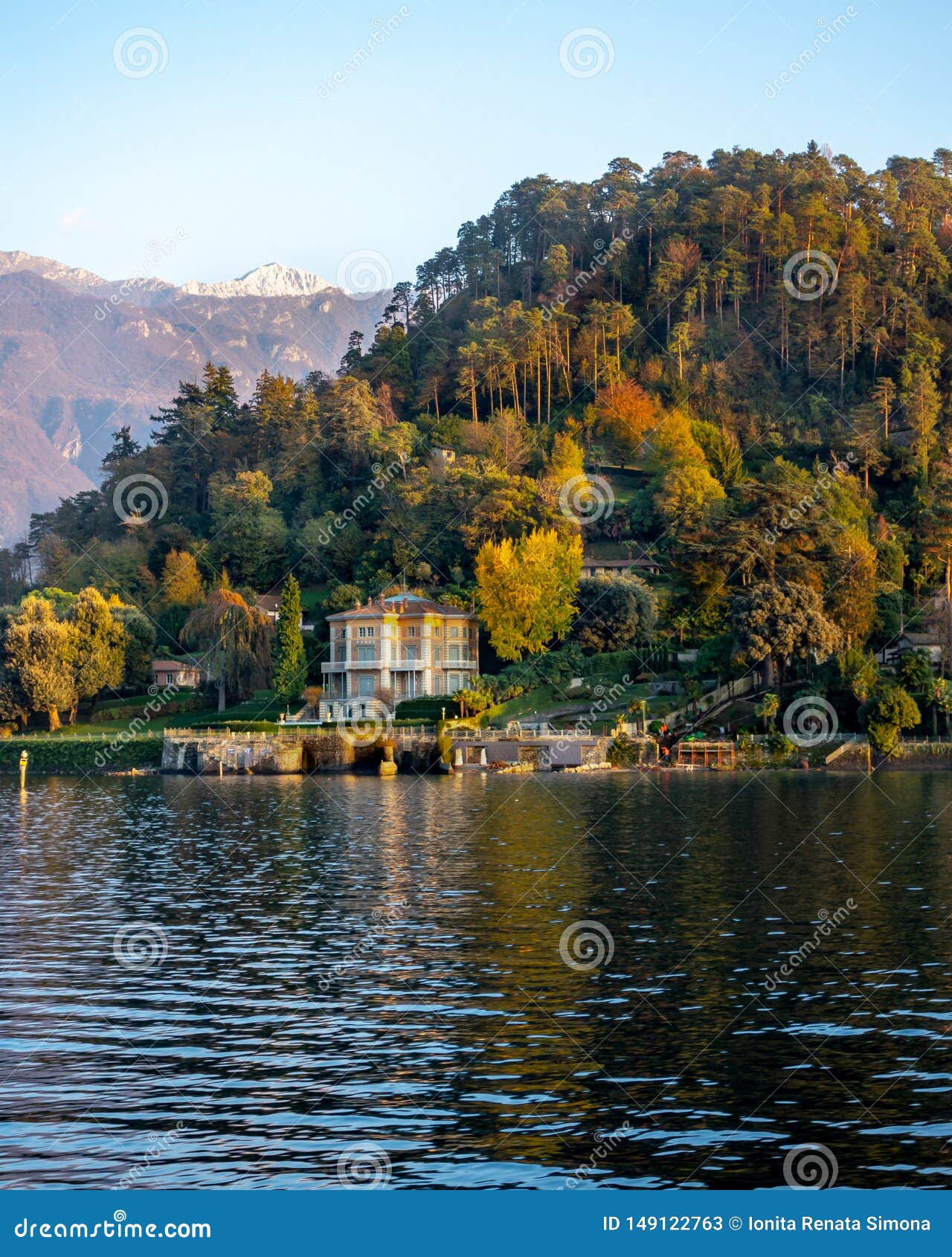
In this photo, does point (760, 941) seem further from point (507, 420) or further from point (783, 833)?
point (507, 420)

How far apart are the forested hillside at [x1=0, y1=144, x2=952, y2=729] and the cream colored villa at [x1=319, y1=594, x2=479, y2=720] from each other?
4348 mm

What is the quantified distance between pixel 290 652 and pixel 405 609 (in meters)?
8.97

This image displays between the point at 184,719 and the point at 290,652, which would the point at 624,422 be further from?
the point at 184,719

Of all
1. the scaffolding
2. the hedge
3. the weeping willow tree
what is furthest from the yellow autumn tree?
the hedge

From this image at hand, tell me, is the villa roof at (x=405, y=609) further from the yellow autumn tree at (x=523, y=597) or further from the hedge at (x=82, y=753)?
the hedge at (x=82, y=753)

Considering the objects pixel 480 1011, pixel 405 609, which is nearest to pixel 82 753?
pixel 405 609

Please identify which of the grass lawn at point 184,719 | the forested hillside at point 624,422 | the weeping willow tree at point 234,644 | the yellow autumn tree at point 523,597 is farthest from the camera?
the forested hillside at point 624,422

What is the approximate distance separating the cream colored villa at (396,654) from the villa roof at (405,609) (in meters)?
0.06

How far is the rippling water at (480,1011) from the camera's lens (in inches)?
635

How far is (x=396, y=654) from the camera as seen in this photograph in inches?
4021

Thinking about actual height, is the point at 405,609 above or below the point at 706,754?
above

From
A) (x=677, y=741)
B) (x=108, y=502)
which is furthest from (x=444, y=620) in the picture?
(x=108, y=502)

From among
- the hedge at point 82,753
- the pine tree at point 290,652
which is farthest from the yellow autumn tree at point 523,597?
the hedge at point 82,753

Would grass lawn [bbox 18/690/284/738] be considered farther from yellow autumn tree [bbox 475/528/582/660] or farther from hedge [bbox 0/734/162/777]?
yellow autumn tree [bbox 475/528/582/660]
